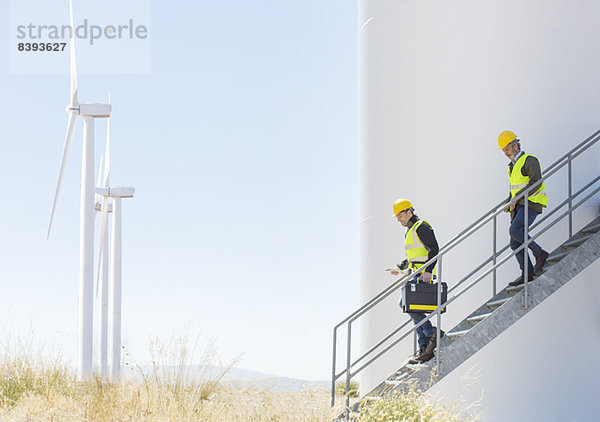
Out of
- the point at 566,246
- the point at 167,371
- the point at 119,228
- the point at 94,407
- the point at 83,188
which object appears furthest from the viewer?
the point at 119,228

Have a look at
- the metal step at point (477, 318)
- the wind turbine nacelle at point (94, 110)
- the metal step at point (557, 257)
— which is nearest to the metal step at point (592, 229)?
the metal step at point (557, 257)

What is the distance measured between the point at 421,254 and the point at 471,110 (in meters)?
2.83

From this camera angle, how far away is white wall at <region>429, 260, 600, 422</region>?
32.6 feet

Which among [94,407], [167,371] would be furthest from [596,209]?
[94,407]

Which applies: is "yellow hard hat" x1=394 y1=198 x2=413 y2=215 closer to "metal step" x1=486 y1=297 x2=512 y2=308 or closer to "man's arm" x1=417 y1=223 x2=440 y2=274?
"man's arm" x1=417 y1=223 x2=440 y2=274

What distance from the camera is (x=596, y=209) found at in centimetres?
1004

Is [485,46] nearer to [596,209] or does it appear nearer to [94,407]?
[596,209]

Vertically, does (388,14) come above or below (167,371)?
above

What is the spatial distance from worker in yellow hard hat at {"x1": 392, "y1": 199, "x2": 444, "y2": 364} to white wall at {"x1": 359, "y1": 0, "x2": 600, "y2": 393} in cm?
177

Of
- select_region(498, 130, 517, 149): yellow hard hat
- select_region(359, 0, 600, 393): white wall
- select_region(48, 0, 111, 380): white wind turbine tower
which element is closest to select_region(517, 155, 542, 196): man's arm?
select_region(498, 130, 517, 149): yellow hard hat

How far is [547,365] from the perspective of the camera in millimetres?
9969

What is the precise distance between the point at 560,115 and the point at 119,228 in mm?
12914

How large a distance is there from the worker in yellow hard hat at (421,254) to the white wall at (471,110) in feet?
5.80

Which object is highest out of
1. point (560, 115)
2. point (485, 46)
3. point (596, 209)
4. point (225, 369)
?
point (485, 46)
